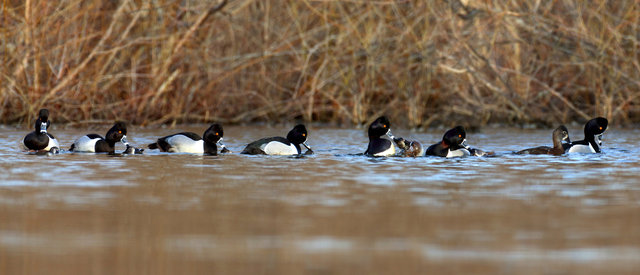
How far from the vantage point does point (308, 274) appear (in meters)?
5.00

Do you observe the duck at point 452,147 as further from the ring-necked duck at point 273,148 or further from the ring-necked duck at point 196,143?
the ring-necked duck at point 196,143

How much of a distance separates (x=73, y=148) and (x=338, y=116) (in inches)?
333

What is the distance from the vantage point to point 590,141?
547 inches

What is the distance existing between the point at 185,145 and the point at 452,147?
3.26 metres

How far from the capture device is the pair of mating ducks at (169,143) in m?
13.0

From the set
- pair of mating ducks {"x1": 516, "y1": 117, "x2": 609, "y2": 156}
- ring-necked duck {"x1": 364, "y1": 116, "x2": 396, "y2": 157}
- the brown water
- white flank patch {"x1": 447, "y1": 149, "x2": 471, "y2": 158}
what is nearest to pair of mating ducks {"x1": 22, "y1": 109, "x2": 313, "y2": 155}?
ring-necked duck {"x1": 364, "y1": 116, "x2": 396, "y2": 157}

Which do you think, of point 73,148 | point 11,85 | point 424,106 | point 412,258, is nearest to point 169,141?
point 73,148

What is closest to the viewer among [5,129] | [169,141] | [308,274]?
[308,274]

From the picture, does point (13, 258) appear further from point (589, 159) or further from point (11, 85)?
point (11, 85)

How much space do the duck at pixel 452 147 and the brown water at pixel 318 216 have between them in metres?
1.05

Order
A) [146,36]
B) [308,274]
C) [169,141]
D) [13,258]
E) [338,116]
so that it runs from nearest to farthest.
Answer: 1. [308,274]
2. [13,258]
3. [169,141]
4. [146,36]
5. [338,116]

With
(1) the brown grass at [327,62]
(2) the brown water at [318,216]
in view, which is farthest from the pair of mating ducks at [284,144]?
(1) the brown grass at [327,62]

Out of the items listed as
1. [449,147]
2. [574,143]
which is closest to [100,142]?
[449,147]

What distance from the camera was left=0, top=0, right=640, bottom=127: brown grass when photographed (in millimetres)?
18812
